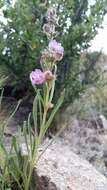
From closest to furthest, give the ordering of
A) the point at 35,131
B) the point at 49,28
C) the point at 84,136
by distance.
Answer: the point at 49,28 < the point at 35,131 < the point at 84,136

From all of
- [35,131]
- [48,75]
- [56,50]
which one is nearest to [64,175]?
[35,131]

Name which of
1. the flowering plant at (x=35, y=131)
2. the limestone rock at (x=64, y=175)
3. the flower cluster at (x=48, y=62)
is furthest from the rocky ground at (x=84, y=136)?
the flower cluster at (x=48, y=62)

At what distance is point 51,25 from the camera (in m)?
2.84

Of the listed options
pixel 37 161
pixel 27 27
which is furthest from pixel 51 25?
pixel 27 27

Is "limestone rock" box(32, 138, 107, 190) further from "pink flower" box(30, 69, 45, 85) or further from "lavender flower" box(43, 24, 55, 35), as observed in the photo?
"lavender flower" box(43, 24, 55, 35)

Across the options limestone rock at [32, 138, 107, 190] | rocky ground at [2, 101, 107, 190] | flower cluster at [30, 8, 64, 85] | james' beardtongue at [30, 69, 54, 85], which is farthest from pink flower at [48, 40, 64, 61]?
rocky ground at [2, 101, 107, 190]

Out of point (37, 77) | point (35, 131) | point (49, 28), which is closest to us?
point (37, 77)

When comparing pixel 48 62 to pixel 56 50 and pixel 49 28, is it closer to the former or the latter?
pixel 56 50

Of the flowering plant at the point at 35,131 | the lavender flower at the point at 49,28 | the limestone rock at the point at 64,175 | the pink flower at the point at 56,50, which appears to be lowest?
the limestone rock at the point at 64,175

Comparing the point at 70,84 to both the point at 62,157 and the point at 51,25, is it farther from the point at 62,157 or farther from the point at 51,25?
the point at 51,25

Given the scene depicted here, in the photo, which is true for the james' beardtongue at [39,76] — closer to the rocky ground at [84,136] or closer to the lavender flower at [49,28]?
the lavender flower at [49,28]

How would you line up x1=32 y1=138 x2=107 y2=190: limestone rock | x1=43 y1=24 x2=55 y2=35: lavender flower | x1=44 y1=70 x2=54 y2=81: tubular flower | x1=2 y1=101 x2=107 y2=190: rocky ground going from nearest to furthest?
x1=44 y1=70 x2=54 y2=81: tubular flower < x1=43 y1=24 x2=55 y2=35: lavender flower < x1=32 y1=138 x2=107 y2=190: limestone rock < x1=2 y1=101 x2=107 y2=190: rocky ground

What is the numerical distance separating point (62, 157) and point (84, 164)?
6.3 inches

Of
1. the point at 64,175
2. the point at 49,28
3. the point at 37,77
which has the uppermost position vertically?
the point at 49,28
